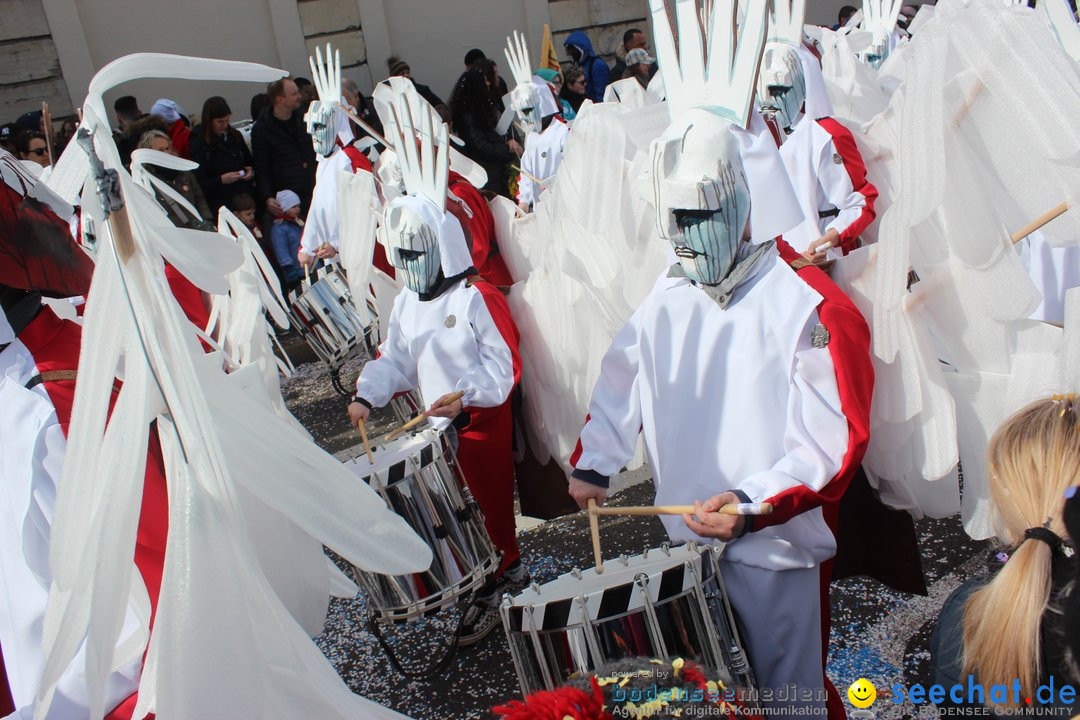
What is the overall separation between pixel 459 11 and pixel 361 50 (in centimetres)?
142

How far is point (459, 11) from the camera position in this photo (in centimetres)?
1199

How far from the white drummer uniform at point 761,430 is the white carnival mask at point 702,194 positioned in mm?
107

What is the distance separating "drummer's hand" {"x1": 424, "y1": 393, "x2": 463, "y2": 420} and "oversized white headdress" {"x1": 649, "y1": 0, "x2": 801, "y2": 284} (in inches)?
55.8

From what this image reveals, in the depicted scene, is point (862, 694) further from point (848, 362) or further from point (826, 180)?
point (826, 180)

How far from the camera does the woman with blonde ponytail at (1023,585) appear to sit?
1477 millimetres

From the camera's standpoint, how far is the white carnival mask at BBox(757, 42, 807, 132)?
15.4 ft

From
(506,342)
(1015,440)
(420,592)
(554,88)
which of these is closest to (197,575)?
(1015,440)

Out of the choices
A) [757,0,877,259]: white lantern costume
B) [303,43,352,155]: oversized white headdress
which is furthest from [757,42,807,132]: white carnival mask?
[303,43,352,155]: oversized white headdress

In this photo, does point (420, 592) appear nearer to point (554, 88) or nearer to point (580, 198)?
point (580, 198)

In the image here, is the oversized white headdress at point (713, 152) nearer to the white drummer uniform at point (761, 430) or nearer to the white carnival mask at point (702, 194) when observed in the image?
the white carnival mask at point (702, 194)

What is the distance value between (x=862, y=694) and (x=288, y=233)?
22.7ft

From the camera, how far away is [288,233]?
8672 mm

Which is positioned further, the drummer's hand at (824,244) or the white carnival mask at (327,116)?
the white carnival mask at (327,116)

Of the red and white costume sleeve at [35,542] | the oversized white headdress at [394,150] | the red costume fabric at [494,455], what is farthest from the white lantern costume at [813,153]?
the red and white costume sleeve at [35,542]
